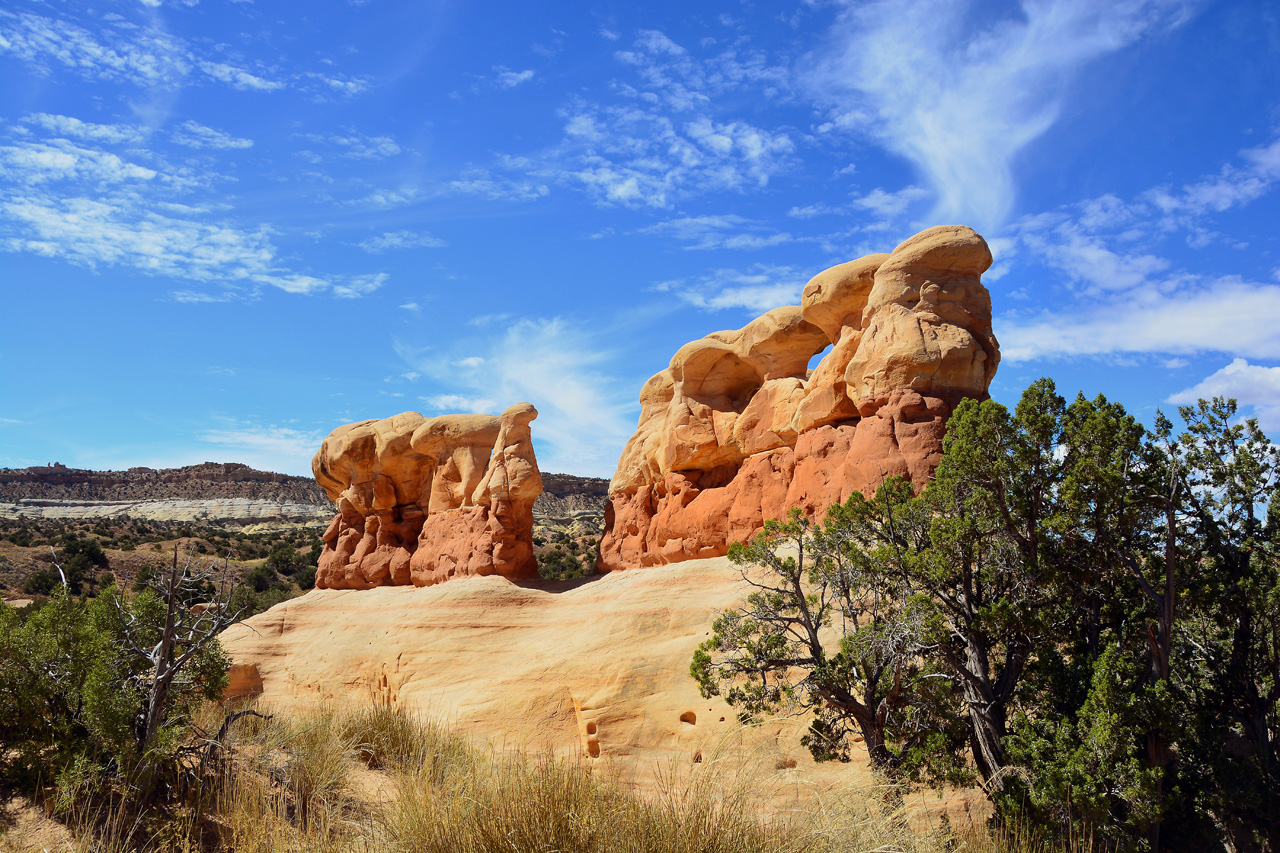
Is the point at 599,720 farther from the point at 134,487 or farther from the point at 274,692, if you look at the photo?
the point at 134,487

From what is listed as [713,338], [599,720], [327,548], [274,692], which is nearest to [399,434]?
[327,548]

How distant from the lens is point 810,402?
19188 mm

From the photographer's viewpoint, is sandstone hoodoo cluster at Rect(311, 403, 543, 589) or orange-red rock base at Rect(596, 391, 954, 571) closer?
orange-red rock base at Rect(596, 391, 954, 571)

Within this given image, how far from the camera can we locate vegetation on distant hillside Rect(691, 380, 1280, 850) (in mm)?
9789

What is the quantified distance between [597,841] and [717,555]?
14037mm

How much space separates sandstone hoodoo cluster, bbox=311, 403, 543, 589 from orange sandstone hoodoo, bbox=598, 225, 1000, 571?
10.1ft

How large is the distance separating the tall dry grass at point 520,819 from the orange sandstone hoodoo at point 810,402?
28.2 ft

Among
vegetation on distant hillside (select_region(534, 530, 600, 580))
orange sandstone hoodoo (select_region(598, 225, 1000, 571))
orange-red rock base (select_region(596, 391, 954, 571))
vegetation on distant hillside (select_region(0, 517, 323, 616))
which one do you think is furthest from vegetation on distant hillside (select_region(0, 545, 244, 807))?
vegetation on distant hillside (select_region(0, 517, 323, 616))

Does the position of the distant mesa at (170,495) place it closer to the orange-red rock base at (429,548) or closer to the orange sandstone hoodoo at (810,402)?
the orange-red rock base at (429,548)

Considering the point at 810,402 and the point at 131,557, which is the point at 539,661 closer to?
the point at 810,402

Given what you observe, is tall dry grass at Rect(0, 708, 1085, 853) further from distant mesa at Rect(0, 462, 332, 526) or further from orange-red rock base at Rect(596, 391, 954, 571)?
distant mesa at Rect(0, 462, 332, 526)

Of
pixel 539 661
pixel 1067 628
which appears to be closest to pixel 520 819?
pixel 1067 628

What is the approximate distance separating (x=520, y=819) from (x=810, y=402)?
545 inches

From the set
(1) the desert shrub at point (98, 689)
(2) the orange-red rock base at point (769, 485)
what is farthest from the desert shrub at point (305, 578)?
(1) the desert shrub at point (98, 689)
